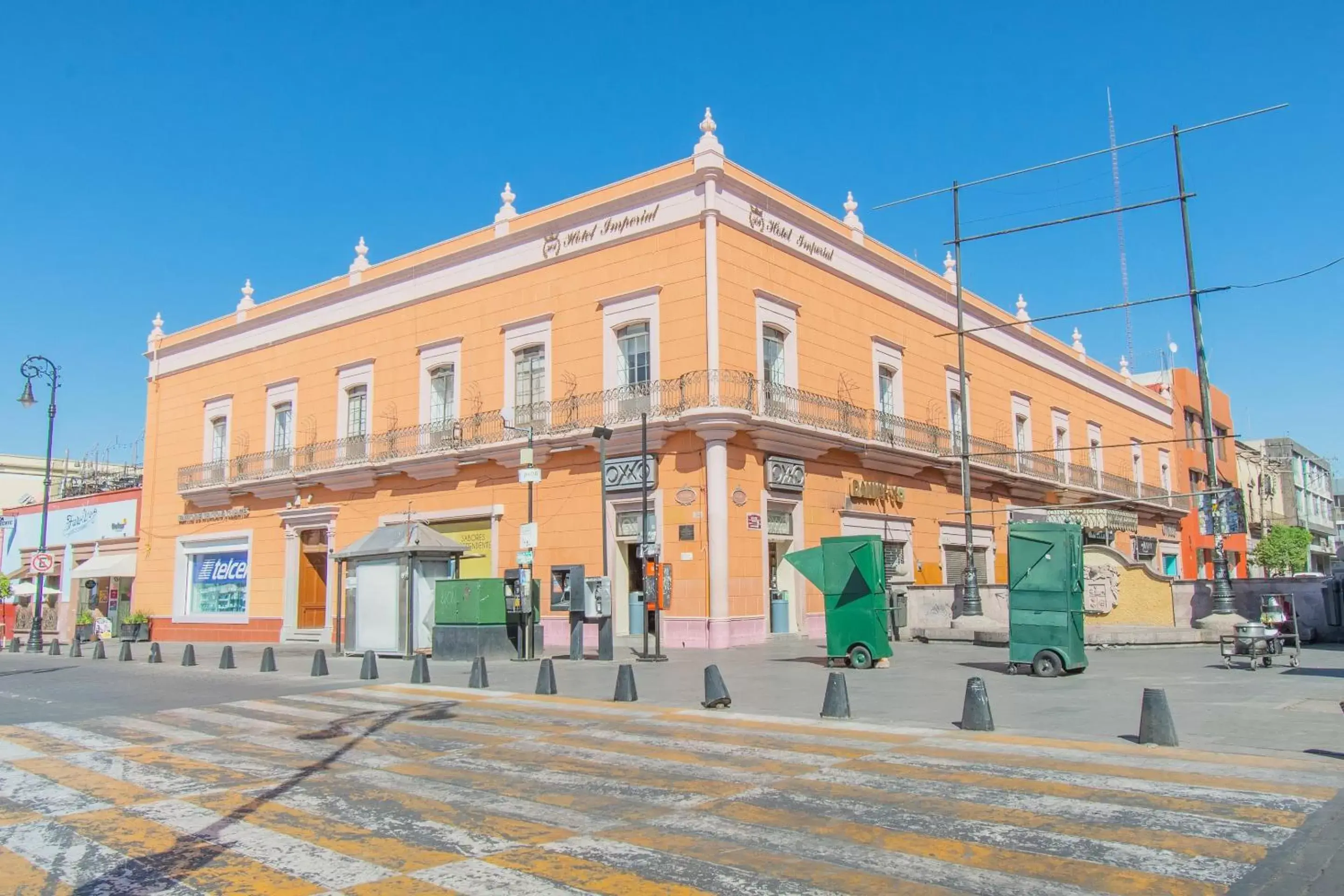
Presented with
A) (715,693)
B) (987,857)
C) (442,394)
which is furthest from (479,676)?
(442,394)

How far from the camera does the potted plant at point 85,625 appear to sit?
33.6 metres

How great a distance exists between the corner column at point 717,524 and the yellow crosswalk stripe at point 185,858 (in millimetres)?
15127

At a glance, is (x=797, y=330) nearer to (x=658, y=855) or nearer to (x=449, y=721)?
(x=449, y=721)

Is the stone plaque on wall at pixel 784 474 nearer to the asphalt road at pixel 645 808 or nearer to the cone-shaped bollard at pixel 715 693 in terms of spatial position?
the cone-shaped bollard at pixel 715 693

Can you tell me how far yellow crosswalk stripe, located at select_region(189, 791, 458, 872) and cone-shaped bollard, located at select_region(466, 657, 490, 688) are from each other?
7.08 metres

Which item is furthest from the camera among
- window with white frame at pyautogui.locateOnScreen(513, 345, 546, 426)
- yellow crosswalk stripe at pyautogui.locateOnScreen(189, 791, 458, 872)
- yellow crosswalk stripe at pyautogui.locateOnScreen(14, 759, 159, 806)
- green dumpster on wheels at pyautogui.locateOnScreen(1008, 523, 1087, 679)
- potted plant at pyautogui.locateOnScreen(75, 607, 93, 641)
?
potted plant at pyautogui.locateOnScreen(75, 607, 93, 641)

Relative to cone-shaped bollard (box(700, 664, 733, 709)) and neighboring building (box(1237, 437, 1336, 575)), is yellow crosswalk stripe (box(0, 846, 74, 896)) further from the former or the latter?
neighboring building (box(1237, 437, 1336, 575))

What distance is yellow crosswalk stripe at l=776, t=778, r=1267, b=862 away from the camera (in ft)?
17.9

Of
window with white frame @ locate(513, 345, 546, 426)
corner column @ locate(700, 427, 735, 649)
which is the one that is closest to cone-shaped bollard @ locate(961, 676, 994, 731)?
corner column @ locate(700, 427, 735, 649)

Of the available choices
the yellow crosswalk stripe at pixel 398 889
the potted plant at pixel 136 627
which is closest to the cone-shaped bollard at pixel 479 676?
the yellow crosswalk stripe at pixel 398 889

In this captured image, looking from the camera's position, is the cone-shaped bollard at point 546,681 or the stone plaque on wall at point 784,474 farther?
the stone plaque on wall at point 784,474

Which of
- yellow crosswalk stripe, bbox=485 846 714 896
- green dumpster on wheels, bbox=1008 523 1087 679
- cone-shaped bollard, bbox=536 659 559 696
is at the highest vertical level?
green dumpster on wheels, bbox=1008 523 1087 679

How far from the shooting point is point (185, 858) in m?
5.73

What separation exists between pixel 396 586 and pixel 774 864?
16606 millimetres
